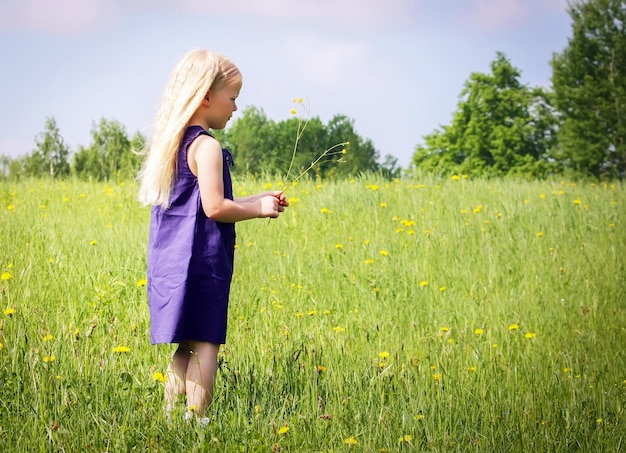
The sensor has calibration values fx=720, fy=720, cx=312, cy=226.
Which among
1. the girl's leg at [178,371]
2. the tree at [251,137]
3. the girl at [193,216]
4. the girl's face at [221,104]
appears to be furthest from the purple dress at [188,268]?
the tree at [251,137]

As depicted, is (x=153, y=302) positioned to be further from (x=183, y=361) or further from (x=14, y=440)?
(x=14, y=440)

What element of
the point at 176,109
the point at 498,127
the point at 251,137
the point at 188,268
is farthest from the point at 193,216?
the point at 251,137

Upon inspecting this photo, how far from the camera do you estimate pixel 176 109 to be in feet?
10.3

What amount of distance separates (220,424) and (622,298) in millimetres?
4001

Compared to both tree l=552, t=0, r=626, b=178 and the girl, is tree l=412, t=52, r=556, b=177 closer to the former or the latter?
tree l=552, t=0, r=626, b=178

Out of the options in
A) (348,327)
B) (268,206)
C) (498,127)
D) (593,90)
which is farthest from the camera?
(498,127)

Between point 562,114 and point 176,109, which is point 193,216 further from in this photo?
point 562,114

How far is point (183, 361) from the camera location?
3.23 m

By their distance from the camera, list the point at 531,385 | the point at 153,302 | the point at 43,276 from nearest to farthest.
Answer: the point at 153,302 < the point at 531,385 < the point at 43,276

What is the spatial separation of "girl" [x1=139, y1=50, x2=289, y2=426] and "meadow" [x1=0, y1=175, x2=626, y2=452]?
21 cm

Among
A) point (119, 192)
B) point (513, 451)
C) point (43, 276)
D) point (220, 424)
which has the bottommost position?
point (513, 451)

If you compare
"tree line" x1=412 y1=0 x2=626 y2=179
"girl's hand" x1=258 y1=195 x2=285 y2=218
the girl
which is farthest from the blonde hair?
"tree line" x1=412 y1=0 x2=626 y2=179

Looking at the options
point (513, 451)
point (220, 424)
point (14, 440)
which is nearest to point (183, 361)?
point (220, 424)

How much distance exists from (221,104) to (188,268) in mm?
756
